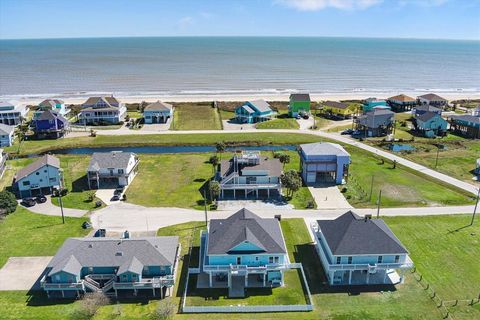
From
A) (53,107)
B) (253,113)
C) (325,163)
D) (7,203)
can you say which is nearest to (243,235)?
(325,163)

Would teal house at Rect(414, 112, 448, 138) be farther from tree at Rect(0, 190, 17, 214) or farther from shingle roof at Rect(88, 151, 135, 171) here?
tree at Rect(0, 190, 17, 214)

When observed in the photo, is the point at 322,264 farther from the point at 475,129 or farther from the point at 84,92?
the point at 84,92

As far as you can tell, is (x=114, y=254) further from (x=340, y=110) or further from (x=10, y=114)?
(x=340, y=110)

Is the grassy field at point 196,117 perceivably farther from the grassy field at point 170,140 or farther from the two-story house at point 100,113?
the two-story house at point 100,113

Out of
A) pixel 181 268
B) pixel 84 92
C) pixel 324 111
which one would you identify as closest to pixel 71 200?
pixel 181 268

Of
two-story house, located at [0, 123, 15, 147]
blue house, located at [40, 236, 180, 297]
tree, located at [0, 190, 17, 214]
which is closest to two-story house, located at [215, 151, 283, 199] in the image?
blue house, located at [40, 236, 180, 297]
